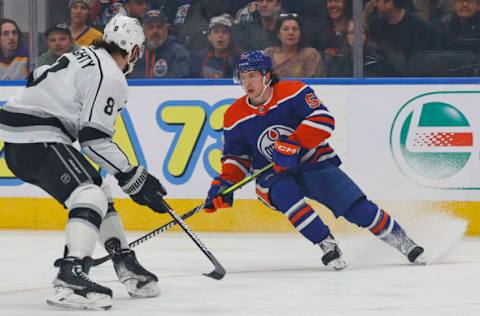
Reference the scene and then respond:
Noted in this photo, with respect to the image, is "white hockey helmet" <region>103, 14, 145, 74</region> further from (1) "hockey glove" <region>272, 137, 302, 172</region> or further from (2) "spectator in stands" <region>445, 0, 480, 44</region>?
(2) "spectator in stands" <region>445, 0, 480, 44</region>

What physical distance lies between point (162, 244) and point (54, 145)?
2262 millimetres

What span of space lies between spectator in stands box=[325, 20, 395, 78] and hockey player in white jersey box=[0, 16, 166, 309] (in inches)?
104

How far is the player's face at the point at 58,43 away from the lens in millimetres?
7383

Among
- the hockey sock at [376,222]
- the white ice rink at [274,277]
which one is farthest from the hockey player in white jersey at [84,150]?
the hockey sock at [376,222]

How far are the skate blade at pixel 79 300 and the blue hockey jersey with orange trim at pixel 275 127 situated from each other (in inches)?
58.9

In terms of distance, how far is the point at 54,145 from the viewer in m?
4.36

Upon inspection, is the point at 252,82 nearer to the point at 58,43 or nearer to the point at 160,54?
the point at 160,54

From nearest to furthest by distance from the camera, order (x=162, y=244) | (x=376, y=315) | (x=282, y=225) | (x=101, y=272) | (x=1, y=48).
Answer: (x=376, y=315) < (x=101, y=272) < (x=162, y=244) < (x=282, y=225) < (x=1, y=48)

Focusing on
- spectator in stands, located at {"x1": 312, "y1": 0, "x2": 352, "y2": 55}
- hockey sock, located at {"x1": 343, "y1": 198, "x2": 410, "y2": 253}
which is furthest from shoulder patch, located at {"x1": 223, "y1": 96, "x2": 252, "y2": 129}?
spectator in stands, located at {"x1": 312, "y1": 0, "x2": 352, "y2": 55}

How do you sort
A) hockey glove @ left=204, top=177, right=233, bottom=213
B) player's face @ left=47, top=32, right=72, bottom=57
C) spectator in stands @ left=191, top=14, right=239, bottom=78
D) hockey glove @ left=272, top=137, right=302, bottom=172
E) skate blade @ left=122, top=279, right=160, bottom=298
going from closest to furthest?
skate blade @ left=122, top=279, right=160, bottom=298, hockey glove @ left=272, top=137, right=302, bottom=172, hockey glove @ left=204, top=177, right=233, bottom=213, spectator in stands @ left=191, top=14, right=239, bottom=78, player's face @ left=47, top=32, right=72, bottom=57

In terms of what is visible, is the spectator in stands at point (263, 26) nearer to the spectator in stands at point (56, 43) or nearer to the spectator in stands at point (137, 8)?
the spectator in stands at point (137, 8)

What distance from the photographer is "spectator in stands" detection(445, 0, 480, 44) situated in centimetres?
679

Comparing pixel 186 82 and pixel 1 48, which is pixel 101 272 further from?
pixel 1 48

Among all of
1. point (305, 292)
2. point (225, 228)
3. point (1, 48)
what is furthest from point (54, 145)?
point (1, 48)
